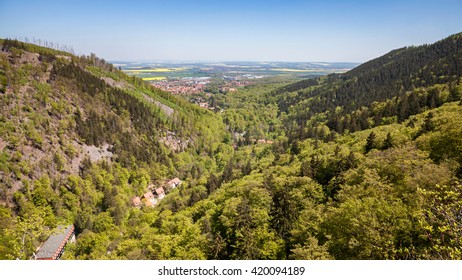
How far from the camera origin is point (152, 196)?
76.4m

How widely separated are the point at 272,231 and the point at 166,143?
91.3 meters

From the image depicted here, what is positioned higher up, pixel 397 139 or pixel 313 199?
pixel 397 139

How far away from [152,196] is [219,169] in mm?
32456

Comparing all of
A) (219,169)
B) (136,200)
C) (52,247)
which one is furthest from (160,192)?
Answer: (52,247)

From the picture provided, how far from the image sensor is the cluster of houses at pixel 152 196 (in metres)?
71.4

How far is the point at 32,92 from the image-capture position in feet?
263

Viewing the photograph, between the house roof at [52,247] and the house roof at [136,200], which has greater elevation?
the house roof at [52,247]

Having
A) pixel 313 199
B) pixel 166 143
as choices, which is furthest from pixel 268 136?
pixel 313 199

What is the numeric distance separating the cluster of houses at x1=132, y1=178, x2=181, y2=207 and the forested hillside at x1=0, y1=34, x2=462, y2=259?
234 centimetres

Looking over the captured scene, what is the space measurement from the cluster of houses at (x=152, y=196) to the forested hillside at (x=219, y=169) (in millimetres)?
2343

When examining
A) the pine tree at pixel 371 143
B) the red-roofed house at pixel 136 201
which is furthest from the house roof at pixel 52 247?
the pine tree at pixel 371 143

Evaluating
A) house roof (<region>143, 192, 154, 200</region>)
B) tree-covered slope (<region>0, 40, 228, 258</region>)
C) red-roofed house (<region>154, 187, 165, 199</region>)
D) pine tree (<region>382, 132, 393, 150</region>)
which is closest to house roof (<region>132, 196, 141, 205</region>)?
house roof (<region>143, 192, 154, 200</region>)

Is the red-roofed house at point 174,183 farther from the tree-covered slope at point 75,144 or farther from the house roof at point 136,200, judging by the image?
the house roof at point 136,200
